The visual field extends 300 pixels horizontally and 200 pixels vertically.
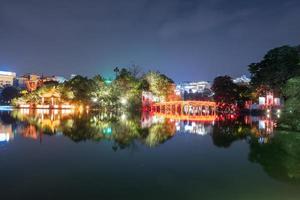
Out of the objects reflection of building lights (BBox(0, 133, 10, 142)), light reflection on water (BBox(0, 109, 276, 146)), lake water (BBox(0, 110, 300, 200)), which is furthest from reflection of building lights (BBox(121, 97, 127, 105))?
lake water (BBox(0, 110, 300, 200))

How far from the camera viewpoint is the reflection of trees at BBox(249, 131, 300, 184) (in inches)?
519

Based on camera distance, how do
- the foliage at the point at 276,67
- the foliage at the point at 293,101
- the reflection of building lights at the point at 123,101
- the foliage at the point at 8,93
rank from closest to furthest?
the foliage at the point at 293,101 < the foliage at the point at 276,67 < the reflection of building lights at the point at 123,101 < the foliage at the point at 8,93

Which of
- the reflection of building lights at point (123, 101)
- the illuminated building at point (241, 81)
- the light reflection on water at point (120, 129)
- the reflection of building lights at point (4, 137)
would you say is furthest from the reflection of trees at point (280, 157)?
the illuminated building at point (241, 81)

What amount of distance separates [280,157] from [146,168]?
7.01 metres

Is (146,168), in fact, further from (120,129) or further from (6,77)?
(6,77)

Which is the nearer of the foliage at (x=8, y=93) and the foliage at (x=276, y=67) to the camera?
the foliage at (x=276, y=67)

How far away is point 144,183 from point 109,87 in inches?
2380

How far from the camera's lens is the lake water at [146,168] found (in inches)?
403

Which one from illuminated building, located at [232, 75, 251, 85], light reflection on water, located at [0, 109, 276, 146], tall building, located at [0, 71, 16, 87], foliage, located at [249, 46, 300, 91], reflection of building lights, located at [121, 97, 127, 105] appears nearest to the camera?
light reflection on water, located at [0, 109, 276, 146]

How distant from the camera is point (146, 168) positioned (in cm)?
1405

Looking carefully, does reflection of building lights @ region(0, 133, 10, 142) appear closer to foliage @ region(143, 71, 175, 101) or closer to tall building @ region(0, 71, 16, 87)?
foliage @ region(143, 71, 175, 101)

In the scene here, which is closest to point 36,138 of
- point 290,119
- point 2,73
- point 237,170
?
point 237,170

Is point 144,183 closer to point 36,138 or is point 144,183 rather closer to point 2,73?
point 36,138

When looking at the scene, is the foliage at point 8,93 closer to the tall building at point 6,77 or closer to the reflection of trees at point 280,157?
the tall building at point 6,77
